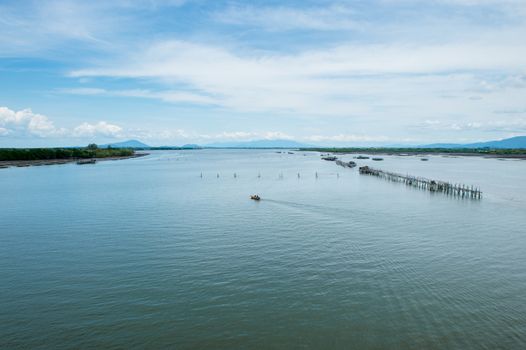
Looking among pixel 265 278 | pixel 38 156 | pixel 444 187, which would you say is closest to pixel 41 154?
pixel 38 156

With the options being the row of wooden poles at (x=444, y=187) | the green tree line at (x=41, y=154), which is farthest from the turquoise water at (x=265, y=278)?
the green tree line at (x=41, y=154)

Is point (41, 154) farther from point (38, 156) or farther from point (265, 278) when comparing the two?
point (265, 278)

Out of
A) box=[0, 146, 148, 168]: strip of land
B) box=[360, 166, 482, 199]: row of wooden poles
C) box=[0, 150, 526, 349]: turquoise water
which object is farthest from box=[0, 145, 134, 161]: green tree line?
box=[360, 166, 482, 199]: row of wooden poles

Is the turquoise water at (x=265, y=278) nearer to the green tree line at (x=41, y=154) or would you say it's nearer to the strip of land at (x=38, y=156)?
the strip of land at (x=38, y=156)

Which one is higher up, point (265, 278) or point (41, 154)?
point (41, 154)

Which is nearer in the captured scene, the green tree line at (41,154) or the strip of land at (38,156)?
the strip of land at (38,156)

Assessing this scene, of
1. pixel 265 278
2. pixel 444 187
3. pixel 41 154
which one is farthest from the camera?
pixel 41 154

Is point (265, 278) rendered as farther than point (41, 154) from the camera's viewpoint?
No

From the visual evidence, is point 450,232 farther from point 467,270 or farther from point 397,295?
point 397,295
